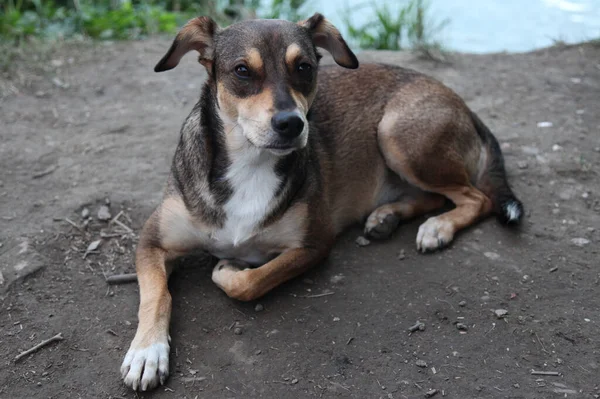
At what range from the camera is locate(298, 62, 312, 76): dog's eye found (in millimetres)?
3549

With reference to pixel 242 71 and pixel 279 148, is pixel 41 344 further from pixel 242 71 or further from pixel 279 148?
pixel 242 71

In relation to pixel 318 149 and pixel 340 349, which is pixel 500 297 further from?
pixel 318 149

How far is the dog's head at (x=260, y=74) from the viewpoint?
3365mm

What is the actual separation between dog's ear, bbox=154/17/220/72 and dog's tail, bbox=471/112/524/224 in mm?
2077

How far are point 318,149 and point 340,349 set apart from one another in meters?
1.38

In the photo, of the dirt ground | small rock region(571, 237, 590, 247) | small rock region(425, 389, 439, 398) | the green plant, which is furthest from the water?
small rock region(425, 389, 439, 398)

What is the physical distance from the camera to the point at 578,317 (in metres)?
3.66

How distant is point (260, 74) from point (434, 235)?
5.12 feet

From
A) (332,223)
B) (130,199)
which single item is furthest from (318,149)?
(130,199)

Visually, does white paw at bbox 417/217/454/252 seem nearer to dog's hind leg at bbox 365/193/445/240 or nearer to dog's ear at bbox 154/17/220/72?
dog's hind leg at bbox 365/193/445/240

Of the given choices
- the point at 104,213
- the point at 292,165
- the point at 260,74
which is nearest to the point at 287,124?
the point at 260,74

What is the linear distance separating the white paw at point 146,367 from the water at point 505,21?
5.25 metres

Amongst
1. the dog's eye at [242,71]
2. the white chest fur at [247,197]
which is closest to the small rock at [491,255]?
the white chest fur at [247,197]

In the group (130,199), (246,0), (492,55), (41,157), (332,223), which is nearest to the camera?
(332,223)
